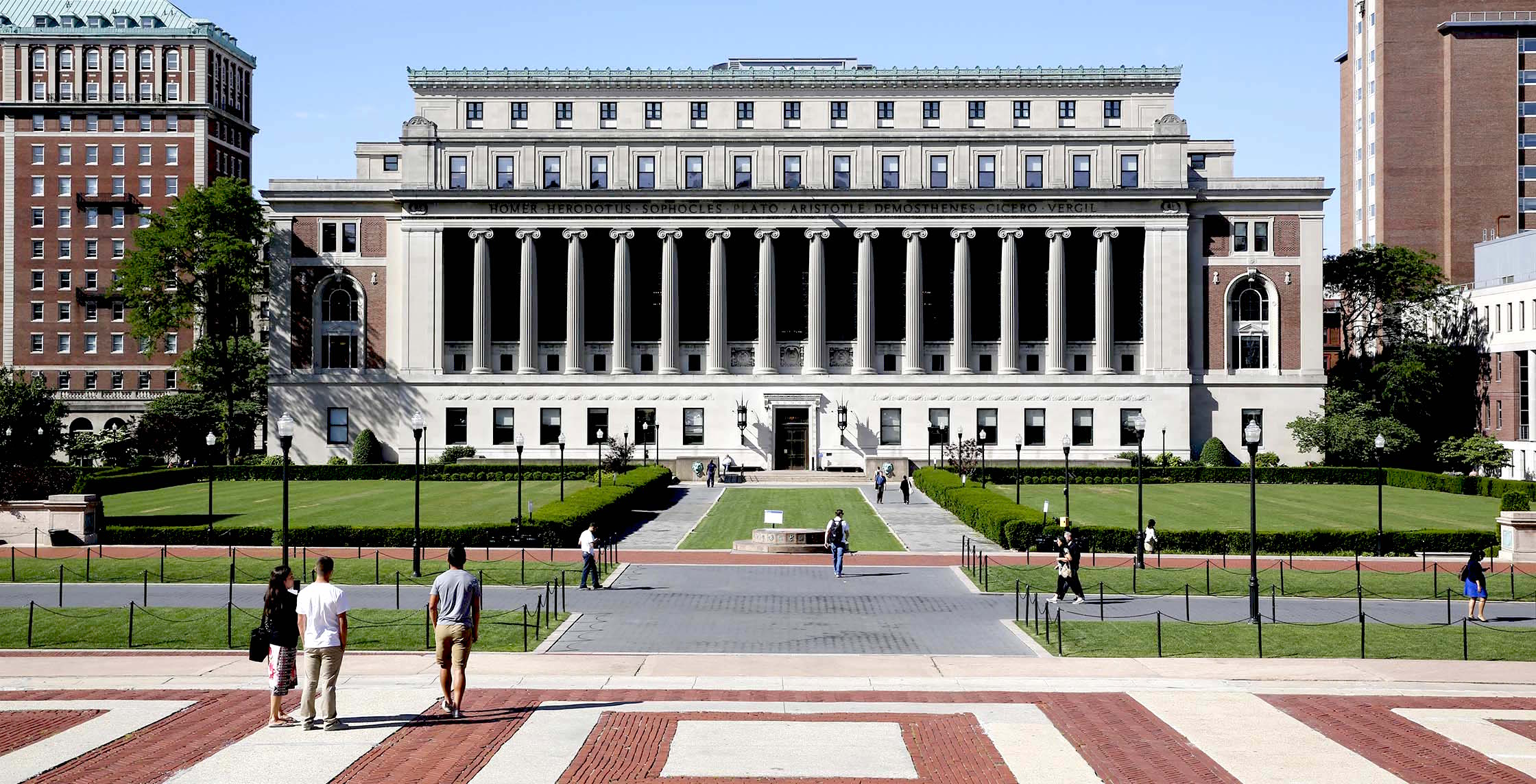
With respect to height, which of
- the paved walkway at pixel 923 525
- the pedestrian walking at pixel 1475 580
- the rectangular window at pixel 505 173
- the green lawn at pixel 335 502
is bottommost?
the paved walkway at pixel 923 525

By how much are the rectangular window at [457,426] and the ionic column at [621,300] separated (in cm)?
1078

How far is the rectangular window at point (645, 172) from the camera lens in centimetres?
9256

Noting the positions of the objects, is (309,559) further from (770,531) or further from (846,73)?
(846,73)

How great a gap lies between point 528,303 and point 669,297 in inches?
387

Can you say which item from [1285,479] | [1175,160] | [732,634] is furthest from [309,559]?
[1175,160]

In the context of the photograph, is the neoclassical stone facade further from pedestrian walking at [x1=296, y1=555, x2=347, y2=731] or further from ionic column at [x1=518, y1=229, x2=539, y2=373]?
pedestrian walking at [x1=296, y1=555, x2=347, y2=731]

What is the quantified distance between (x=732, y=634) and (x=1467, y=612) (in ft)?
61.2

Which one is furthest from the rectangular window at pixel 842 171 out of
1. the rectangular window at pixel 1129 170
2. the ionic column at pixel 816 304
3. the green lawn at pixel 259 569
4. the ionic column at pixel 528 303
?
the green lawn at pixel 259 569

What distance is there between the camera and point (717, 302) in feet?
301

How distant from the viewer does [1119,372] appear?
299ft

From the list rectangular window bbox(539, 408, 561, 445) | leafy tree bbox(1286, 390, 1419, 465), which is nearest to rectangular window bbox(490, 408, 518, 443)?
rectangular window bbox(539, 408, 561, 445)

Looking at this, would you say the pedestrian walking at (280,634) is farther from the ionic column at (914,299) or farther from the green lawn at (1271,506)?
the ionic column at (914,299)

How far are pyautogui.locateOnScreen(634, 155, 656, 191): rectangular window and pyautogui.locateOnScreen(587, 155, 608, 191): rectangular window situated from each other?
212 cm

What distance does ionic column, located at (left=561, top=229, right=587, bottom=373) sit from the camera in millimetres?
91875
